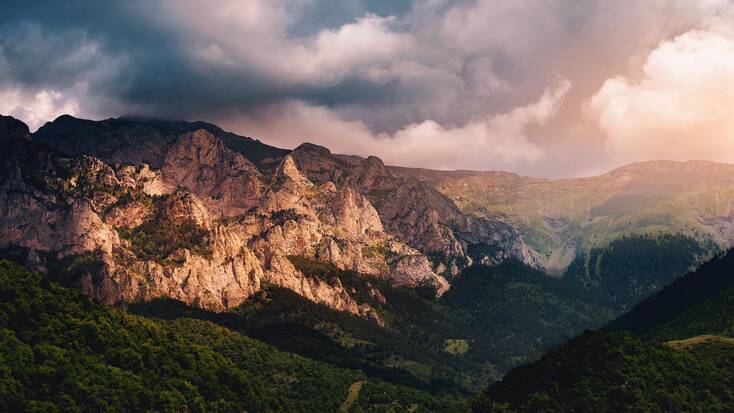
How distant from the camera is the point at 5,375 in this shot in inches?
7869

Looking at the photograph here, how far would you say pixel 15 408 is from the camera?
7731 inches

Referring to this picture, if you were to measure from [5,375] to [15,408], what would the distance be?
33.1 feet
